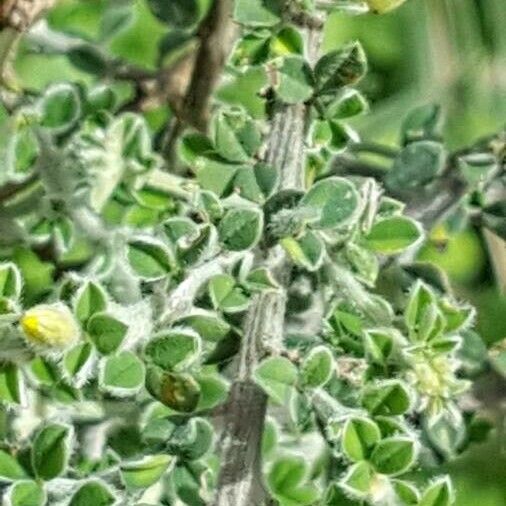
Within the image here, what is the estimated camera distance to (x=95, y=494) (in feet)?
1.76

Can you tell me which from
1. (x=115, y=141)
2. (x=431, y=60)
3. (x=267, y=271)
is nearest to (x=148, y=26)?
(x=431, y=60)

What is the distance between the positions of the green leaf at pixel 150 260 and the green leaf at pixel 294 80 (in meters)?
0.10

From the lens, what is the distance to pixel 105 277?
0.69 m

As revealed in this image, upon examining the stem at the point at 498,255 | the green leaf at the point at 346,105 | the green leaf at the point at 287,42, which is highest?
the green leaf at the point at 287,42

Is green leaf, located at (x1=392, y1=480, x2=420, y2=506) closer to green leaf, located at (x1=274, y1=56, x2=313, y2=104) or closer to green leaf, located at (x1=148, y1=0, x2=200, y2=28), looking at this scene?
green leaf, located at (x1=274, y1=56, x2=313, y2=104)

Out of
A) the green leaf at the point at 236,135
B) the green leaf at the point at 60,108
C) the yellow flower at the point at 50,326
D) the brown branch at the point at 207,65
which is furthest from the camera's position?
the brown branch at the point at 207,65

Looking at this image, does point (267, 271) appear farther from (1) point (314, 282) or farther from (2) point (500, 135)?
(2) point (500, 135)

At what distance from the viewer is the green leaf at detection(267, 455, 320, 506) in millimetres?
590

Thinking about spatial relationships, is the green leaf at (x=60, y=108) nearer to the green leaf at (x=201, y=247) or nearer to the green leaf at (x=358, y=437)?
the green leaf at (x=201, y=247)

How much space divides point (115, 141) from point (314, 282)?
0.46 ft

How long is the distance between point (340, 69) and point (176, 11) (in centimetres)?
24

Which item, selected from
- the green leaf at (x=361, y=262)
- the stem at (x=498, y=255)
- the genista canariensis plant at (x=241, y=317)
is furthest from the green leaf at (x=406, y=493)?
the stem at (x=498, y=255)

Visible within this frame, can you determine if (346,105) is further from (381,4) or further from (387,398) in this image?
(387,398)

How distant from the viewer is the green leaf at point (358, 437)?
0.54 m
